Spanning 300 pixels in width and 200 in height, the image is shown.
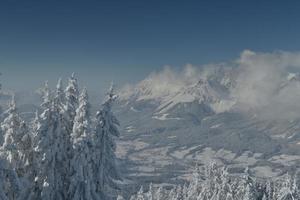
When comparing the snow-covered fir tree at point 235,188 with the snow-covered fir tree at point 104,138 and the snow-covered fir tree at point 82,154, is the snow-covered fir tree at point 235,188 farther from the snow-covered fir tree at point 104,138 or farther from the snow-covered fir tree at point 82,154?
the snow-covered fir tree at point 82,154

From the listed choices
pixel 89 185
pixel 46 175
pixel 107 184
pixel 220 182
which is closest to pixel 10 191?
pixel 46 175

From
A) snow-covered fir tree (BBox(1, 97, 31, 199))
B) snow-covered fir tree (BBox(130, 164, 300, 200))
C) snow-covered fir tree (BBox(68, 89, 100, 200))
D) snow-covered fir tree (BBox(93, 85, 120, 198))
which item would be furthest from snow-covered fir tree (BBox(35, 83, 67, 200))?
snow-covered fir tree (BBox(130, 164, 300, 200))

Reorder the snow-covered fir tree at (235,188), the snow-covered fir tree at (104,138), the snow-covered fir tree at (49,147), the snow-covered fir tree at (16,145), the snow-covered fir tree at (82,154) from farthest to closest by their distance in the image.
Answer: the snow-covered fir tree at (235,188) → the snow-covered fir tree at (104,138) → the snow-covered fir tree at (49,147) → the snow-covered fir tree at (82,154) → the snow-covered fir tree at (16,145)

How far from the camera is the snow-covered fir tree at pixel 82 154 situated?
124ft

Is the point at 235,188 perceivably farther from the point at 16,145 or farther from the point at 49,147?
the point at 16,145

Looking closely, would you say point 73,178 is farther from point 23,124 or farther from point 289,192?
point 289,192

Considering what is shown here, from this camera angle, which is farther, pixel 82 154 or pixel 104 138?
pixel 104 138

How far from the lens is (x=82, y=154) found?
3791 centimetres

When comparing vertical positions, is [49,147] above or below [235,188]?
above

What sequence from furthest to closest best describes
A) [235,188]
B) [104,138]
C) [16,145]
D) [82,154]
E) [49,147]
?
[235,188], [104,138], [49,147], [16,145], [82,154]

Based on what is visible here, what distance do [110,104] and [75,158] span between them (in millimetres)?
5101

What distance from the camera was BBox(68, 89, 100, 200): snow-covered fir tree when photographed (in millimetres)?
37750

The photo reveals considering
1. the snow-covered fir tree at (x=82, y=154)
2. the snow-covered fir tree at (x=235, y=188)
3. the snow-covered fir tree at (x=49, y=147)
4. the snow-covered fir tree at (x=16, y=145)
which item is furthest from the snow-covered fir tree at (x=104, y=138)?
the snow-covered fir tree at (x=235, y=188)

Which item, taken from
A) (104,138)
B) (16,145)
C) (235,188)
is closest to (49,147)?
(16,145)
